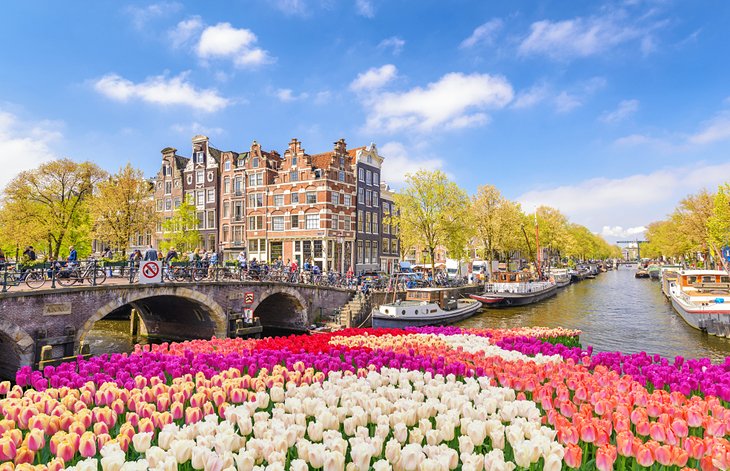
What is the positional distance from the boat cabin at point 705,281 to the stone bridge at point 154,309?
24454 mm

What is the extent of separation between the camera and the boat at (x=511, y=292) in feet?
139

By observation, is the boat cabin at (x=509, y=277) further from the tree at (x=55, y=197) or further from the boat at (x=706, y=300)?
the tree at (x=55, y=197)

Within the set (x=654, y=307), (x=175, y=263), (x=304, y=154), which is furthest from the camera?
(x=304, y=154)

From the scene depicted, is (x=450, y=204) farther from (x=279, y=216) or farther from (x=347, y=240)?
(x=279, y=216)

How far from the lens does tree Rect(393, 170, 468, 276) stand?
4369 centimetres

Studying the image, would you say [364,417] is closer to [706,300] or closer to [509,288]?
[706,300]

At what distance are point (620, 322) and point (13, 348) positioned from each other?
35.8 metres

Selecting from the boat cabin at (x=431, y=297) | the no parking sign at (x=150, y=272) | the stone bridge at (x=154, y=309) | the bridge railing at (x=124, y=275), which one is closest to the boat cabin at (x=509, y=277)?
the boat cabin at (x=431, y=297)

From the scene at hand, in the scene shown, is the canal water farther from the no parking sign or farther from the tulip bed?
the tulip bed

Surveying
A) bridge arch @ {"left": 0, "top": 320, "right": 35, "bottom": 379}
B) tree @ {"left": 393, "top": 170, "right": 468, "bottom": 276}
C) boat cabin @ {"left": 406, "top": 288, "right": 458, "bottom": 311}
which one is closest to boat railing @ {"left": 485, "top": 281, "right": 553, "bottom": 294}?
tree @ {"left": 393, "top": 170, "right": 468, "bottom": 276}

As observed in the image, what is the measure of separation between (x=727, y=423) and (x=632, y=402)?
4.09 feet

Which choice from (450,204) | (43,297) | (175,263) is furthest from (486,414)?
(450,204)

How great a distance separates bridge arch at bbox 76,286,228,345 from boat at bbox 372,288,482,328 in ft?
29.8

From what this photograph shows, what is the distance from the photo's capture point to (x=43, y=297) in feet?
58.9
